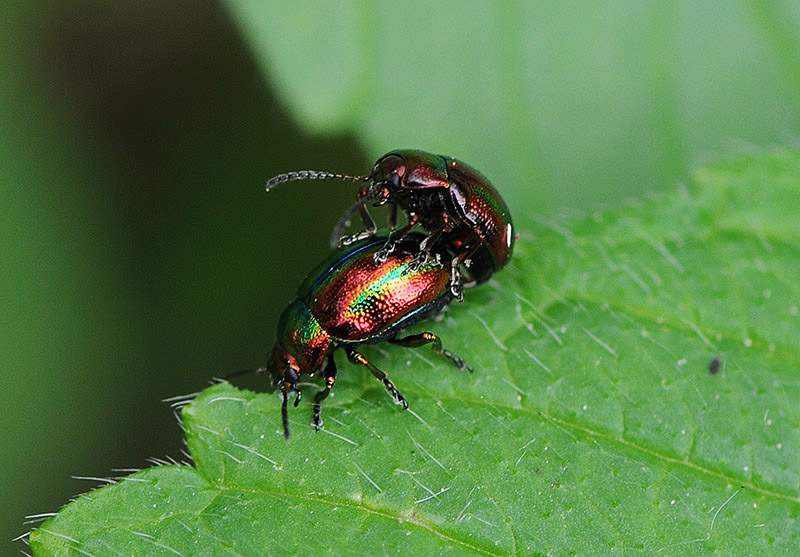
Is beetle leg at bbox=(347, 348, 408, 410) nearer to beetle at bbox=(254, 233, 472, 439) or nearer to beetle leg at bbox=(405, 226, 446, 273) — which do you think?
beetle at bbox=(254, 233, 472, 439)

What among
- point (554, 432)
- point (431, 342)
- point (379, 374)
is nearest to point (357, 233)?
point (431, 342)

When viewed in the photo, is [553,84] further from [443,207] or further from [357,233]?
[357,233]

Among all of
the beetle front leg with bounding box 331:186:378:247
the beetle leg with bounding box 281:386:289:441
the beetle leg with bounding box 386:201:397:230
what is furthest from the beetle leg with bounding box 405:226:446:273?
the beetle leg with bounding box 281:386:289:441

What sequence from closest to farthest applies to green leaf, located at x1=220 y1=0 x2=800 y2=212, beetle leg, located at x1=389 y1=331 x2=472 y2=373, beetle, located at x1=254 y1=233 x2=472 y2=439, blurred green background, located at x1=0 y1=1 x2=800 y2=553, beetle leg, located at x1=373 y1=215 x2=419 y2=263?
beetle leg, located at x1=389 y1=331 x2=472 y2=373, beetle, located at x1=254 y1=233 x2=472 y2=439, beetle leg, located at x1=373 y1=215 x2=419 y2=263, green leaf, located at x1=220 y1=0 x2=800 y2=212, blurred green background, located at x1=0 y1=1 x2=800 y2=553

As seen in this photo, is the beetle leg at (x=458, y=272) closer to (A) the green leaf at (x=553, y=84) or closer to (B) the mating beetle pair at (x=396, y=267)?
(B) the mating beetle pair at (x=396, y=267)

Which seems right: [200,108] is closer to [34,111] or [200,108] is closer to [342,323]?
[34,111]

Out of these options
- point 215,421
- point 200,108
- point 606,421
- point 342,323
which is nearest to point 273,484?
point 215,421
